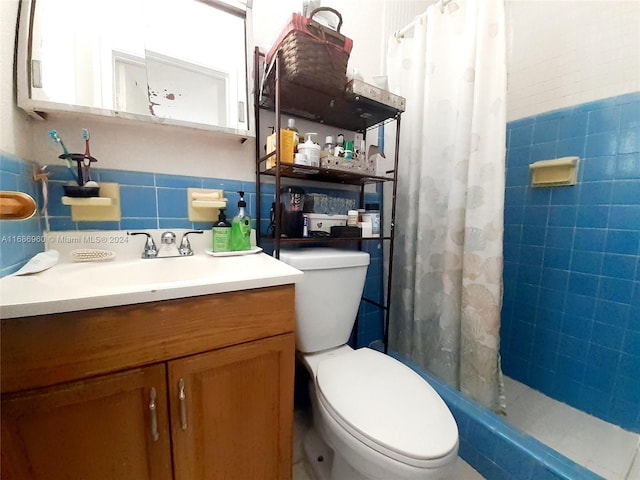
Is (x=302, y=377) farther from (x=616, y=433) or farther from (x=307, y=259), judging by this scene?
(x=616, y=433)

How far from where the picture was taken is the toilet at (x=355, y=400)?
58 centimetres

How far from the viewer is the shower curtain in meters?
0.91

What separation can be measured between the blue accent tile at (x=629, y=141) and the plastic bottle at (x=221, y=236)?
1701 millimetres

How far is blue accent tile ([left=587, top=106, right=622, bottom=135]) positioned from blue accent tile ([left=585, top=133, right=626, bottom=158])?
2cm

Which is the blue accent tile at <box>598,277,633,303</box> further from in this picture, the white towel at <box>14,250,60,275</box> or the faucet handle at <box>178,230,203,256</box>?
the white towel at <box>14,250,60,275</box>

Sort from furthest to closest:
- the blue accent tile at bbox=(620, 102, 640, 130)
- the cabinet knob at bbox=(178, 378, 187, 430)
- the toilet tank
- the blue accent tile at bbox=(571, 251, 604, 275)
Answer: the blue accent tile at bbox=(571, 251, 604, 275)
the blue accent tile at bbox=(620, 102, 640, 130)
the toilet tank
the cabinet knob at bbox=(178, 378, 187, 430)

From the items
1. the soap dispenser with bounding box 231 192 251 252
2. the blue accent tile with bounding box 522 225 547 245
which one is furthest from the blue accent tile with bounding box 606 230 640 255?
the soap dispenser with bounding box 231 192 251 252

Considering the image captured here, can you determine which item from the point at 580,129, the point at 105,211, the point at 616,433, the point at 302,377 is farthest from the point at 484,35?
the point at 616,433

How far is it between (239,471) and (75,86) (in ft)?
3.97

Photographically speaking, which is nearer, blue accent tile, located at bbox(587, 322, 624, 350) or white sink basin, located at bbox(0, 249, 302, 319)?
white sink basin, located at bbox(0, 249, 302, 319)

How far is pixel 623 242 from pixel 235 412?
1.66 meters

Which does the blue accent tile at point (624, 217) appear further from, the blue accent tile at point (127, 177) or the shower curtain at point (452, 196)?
the blue accent tile at point (127, 177)

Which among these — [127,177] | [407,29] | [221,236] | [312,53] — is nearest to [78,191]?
[127,177]

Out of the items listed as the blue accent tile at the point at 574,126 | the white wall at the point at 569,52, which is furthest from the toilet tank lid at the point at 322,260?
the blue accent tile at the point at 574,126
